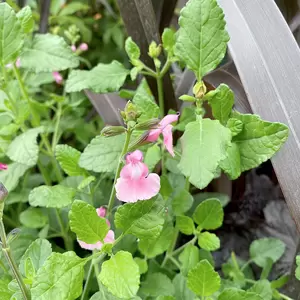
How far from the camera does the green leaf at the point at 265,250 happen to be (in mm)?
715

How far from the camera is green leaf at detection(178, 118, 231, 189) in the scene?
42 centimetres

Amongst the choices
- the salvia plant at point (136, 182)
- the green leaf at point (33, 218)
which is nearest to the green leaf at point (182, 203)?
the salvia plant at point (136, 182)

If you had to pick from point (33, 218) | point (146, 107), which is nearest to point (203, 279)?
point (146, 107)

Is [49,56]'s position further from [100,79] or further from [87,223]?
[87,223]

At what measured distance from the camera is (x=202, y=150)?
1.45ft

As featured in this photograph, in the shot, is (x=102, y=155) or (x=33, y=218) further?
(x=33, y=218)

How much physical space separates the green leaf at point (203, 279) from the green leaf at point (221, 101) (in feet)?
0.53

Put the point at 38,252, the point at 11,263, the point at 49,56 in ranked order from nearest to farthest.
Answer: the point at 11,263, the point at 38,252, the point at 49,56

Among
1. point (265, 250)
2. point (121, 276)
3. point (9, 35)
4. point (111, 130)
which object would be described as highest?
point (9, 35)

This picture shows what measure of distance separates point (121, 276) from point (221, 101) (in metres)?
0.21

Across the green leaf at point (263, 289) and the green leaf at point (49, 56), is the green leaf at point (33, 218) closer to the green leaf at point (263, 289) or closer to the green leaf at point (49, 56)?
the green leaf at point (49, 56)

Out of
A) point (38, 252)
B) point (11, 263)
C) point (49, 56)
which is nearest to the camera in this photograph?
point (11, 263)

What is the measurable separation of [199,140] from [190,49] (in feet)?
0.36

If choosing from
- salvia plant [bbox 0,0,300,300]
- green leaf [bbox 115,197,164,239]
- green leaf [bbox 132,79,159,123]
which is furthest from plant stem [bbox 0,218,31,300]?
green leaf [bbox 132,79,159,123]
